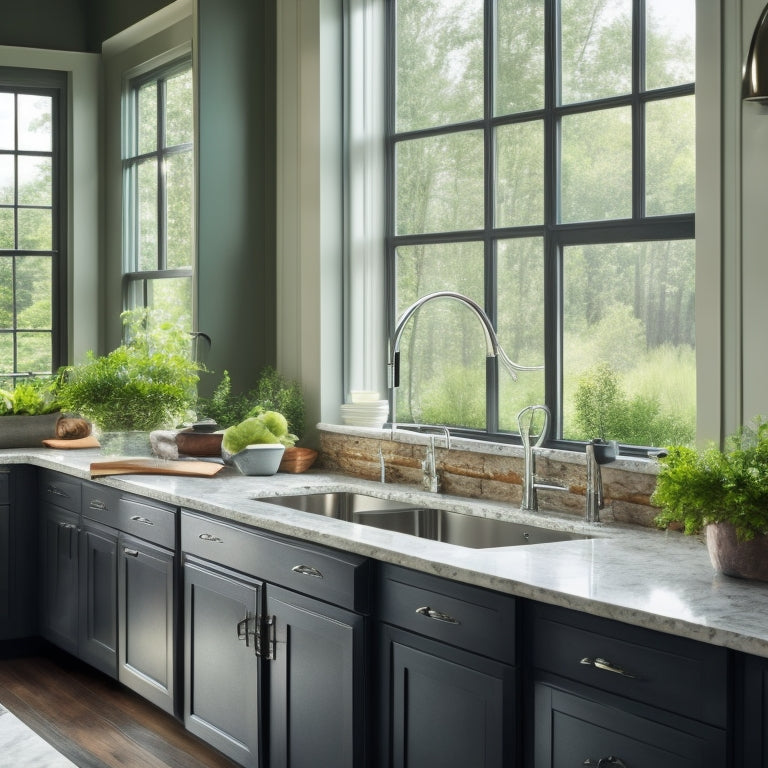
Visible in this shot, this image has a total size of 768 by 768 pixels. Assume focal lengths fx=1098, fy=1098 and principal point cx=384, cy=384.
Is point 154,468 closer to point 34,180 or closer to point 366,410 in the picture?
point 366,410

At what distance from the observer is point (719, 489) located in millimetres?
2287

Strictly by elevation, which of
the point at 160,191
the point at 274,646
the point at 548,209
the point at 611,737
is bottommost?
the point at 274,646

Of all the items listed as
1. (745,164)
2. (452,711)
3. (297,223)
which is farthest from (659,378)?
(297,223)

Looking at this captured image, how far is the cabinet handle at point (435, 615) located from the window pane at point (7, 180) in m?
3.96

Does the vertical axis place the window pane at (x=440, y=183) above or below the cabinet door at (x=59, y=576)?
above

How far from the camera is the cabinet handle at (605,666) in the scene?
2146mm

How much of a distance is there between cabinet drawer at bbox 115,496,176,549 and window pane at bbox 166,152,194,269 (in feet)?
4.85

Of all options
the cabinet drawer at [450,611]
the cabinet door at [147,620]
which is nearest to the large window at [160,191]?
the cabinet door at [147,620]

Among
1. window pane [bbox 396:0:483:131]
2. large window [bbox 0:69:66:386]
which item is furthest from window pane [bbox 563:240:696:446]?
large window [bbox 0:69:66:386]

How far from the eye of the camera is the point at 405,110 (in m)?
4.41

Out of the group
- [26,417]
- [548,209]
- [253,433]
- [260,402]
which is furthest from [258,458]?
[26,417]

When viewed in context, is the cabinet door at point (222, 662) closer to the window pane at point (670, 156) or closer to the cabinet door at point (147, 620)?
the cabinet door at point (147, 620)

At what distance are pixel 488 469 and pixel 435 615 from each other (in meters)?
1.07

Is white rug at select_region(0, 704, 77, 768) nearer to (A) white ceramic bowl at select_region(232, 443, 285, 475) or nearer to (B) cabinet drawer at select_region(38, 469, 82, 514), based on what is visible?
(A) white ceramic bowl at select_region(232, 443, 285, 475)
